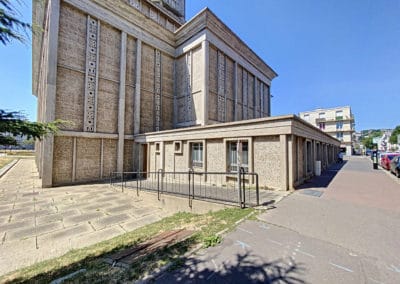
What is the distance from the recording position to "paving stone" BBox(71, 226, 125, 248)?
4.52m

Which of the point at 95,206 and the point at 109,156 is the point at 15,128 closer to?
the point at 95,206

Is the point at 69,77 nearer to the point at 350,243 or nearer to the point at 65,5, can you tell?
the point at 65,5

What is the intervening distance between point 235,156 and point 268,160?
168cm

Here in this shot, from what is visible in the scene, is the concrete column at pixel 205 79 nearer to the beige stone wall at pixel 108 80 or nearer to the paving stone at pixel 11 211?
the beige stone wall at pixel 108 80

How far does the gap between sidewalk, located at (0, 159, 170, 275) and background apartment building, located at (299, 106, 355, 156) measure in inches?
2227

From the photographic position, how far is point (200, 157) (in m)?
10.3

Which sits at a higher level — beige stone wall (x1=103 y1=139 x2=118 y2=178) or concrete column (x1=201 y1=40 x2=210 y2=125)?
concrete column (x1=201 y1=40 x2=210 y2=125)

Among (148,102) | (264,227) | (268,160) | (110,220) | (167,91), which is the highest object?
(167,91)

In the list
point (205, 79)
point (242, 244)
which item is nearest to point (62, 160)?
point (205, 79)

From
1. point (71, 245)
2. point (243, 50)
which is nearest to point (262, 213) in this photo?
point (71, 245)

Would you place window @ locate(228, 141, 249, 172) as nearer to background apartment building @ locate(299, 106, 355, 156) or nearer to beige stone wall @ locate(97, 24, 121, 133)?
beige stone wall @ locate(97, 24, 121, 133)

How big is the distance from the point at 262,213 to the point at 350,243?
178cm

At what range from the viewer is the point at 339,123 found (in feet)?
158

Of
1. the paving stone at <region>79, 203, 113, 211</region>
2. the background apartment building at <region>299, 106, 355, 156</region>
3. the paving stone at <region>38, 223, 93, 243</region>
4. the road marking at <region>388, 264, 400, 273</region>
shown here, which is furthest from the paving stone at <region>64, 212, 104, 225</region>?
the background apartment building at <region>299, 106, 355, 156</region>
